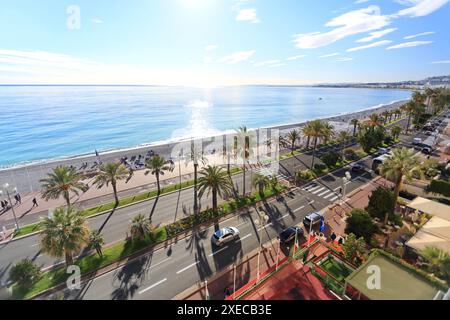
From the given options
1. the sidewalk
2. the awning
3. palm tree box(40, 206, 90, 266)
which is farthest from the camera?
the sidewalk

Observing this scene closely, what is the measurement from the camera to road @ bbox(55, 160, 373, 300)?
68.6 ft

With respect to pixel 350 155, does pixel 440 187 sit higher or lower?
higher

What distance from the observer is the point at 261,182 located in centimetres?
3744

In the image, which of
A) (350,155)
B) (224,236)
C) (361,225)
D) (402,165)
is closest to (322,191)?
(402,165)

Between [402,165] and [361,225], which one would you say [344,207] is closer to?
[361,225]

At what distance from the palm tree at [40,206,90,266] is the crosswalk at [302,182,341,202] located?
32422 mm

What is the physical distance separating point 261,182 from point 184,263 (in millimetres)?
18107

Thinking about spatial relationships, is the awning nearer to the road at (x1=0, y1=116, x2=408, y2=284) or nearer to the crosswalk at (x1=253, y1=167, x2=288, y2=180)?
the road at (x1=0, y1=116, x2=408, y2=284)

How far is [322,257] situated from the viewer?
22.0 metres

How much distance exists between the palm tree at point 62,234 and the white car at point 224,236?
12.8m

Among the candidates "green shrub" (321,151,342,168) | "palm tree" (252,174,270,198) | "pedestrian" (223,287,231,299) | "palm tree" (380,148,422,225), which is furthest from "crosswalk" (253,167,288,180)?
"pedestrian" (223,287,231,299)
